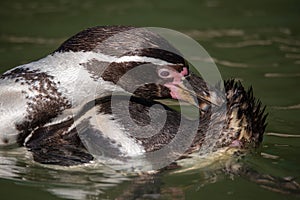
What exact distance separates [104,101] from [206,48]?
405cm

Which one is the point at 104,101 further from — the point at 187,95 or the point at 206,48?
the point at 206,48

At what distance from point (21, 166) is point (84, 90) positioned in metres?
0.96

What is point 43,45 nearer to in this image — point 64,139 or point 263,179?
point 64,139

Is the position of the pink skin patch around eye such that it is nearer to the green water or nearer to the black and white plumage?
the black and white plumage

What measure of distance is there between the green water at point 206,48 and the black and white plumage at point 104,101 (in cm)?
25

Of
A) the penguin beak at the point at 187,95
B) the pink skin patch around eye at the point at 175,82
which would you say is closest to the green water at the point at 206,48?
the penguin beak at the point at 187,95

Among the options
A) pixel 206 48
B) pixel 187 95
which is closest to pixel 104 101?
pixel 187 95

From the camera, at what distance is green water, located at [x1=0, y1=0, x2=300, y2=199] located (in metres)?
6.24

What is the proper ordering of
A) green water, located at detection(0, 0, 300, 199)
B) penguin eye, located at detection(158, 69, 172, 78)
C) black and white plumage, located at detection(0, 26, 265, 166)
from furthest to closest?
penguin eye, located at detection(158, 69, 172, 78)
black and white plumage, located at detection(0, 26, 265, 166)
green water, located at detection(0, 0, 300, 199)

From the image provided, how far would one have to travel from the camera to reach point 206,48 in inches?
422

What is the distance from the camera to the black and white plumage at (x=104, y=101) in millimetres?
6574

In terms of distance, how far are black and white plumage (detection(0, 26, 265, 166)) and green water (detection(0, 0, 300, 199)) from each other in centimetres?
25

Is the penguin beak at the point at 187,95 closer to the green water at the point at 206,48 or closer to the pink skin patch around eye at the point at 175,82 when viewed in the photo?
the pink skin patch around eye at the point at 175,82

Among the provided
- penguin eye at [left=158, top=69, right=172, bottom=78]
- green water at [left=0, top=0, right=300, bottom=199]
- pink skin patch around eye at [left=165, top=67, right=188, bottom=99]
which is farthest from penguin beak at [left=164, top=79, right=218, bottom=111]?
green water at [left=0, top=0, right=300, bottom=199]
